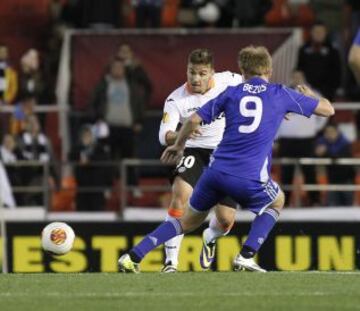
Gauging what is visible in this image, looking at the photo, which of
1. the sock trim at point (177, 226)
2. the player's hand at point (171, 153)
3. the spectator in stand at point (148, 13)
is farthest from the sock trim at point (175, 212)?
the spectator in stand at point (148, 13)

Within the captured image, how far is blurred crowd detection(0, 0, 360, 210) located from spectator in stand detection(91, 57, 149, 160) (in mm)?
13

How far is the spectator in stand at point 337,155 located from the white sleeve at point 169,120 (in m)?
5.63

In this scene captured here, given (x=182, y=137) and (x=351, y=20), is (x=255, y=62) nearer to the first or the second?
(x=182, y=137)

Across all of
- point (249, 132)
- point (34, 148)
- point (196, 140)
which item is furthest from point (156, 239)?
point (34, 148)

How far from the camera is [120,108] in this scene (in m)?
19.0

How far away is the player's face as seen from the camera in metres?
12.7

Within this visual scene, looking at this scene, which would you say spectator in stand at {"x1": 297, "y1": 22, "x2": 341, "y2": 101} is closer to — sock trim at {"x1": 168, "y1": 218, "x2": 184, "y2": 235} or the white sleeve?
the white sleeve

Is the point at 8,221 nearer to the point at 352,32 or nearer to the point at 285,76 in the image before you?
the point at 285,76

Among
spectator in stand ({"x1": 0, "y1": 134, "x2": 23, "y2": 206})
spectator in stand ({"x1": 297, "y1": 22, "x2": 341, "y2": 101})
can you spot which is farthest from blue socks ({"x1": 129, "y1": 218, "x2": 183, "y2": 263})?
spectator in stand ({"x1": 297, "y1": 22, "x2": 341, "y2": 101})

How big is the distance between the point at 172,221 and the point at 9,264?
6301mm

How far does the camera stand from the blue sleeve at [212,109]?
1137 centimetres

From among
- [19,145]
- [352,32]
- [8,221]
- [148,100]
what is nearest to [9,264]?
[8,221]

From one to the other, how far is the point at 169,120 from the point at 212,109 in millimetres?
1432

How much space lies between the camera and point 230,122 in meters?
11.6
